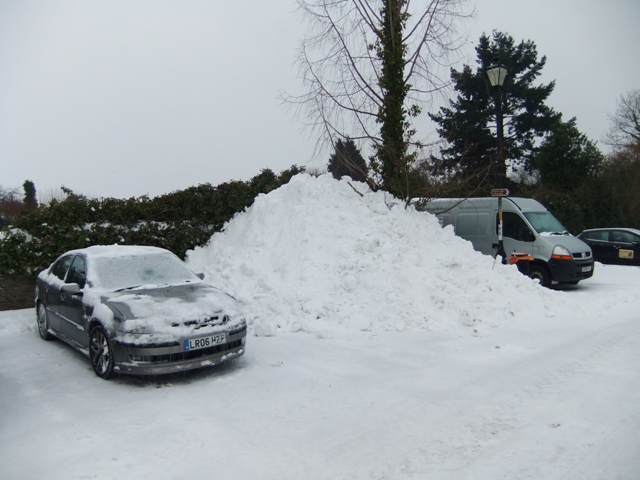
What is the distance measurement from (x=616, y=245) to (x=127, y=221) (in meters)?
17.0

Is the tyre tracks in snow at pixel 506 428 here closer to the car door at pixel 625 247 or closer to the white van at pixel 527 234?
the white van at pixel 527 234

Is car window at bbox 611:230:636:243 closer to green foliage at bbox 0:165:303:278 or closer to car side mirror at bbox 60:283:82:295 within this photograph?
green foliage at bbox 0:165:303:278

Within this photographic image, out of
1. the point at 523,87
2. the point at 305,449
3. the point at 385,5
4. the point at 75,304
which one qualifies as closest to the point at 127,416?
the point at 305,449

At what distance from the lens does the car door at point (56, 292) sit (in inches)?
298

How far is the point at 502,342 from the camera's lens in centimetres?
770

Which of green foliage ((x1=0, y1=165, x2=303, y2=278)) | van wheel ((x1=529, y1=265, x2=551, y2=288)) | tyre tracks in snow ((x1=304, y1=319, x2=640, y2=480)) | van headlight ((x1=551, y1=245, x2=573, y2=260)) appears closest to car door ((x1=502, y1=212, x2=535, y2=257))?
van wheel ((x1=529, y1=265, x2=551, y2=288))

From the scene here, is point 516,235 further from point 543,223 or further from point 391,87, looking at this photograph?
point 391,87

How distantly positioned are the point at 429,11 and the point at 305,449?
12.0 metres

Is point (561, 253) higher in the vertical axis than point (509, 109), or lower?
lower

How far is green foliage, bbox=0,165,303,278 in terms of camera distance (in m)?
10.0

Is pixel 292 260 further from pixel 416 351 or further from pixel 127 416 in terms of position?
pixel 127 416

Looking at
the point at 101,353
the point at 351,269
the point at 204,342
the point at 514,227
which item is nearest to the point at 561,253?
the point at 514,227

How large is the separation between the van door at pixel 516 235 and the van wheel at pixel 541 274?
397mm

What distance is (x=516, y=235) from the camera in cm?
1345
